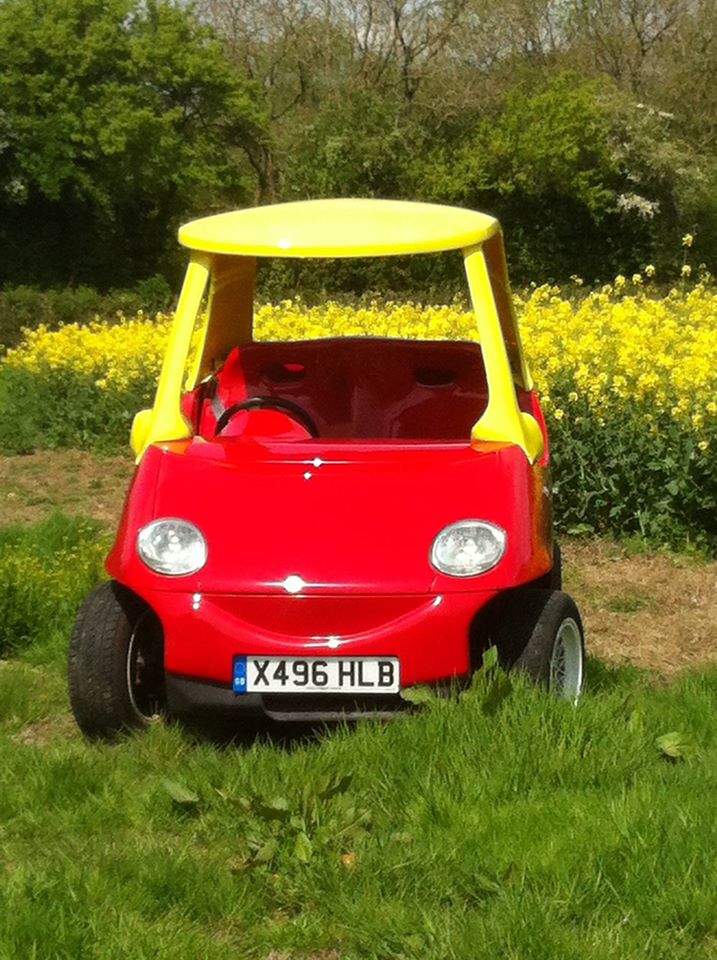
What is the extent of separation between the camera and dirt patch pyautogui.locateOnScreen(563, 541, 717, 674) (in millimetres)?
6309

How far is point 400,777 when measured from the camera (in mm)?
4156

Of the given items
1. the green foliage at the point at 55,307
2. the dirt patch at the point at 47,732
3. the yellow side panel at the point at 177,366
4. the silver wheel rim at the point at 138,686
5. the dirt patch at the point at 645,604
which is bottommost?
the green foliage at the point at 55,307

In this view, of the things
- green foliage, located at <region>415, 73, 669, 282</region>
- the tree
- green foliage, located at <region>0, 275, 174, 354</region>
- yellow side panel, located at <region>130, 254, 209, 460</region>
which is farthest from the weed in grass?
green foliage, located at <region>415, 73, 669, 282</region>

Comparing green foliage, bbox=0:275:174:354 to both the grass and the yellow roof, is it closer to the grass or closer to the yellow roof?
the yellow roof

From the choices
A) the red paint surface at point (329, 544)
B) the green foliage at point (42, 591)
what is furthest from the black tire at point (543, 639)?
the green foliage at point (42, 591)

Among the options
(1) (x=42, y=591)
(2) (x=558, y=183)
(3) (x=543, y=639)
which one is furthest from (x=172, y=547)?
(2) (x=558, y=183)

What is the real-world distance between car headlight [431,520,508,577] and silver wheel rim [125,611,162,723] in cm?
100

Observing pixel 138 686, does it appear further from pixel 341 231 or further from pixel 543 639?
pixel 341 231

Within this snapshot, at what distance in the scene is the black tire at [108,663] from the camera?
4824mm

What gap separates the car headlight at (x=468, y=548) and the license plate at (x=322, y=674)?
1.04 feet

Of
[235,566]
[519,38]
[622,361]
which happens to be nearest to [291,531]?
[235,566]

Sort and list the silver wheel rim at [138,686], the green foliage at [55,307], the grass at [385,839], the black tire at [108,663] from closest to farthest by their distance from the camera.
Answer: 1. the grass at [385,839]
2. the black tire at [108,663]
3. the silver wheel rim at [138,686]
4. the green foliage at [55,307]

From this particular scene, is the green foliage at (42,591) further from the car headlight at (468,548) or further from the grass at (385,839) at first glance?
the car headlight at (468,548)

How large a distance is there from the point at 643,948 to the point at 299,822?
975mm
